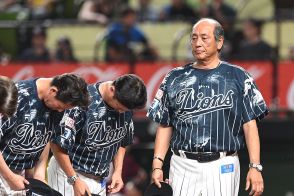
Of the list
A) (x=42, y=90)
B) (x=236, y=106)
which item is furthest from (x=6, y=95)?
(x=236, y=106)

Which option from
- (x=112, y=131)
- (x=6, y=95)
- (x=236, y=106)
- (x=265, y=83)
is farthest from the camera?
(x=265, y=83)

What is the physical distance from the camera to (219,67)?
813 centimetres

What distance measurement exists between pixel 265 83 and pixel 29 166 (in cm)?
568

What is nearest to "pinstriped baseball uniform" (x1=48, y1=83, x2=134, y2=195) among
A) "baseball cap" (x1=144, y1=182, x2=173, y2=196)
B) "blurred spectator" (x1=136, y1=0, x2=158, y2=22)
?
"baseball cap" (x1=144, y1=182, x2=173, y2=196)

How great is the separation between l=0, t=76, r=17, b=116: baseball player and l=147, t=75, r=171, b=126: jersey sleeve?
1268 millimetres

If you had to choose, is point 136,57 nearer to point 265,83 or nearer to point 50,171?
point 265,83

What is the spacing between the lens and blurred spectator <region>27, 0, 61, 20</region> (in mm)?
15055

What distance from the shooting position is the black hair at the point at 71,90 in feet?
25.8

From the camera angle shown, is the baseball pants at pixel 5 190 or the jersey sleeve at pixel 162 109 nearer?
the baseball pants at pixel 5 190

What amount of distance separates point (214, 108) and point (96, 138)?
1.11 meters

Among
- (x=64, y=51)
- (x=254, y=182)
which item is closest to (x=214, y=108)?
(x=254, y=182)

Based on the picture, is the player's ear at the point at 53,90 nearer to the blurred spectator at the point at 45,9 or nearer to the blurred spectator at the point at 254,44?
the blurred spectator at the point at 254,44

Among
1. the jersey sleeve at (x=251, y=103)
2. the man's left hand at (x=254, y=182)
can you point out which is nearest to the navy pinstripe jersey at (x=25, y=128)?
the jersey sleeve at (x=251, y=103)

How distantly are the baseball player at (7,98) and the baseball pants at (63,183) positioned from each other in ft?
4.89
